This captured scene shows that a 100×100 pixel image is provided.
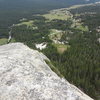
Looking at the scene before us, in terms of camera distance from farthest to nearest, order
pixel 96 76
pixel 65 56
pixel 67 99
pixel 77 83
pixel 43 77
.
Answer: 1. pixel 65 56
2. pixel 96 76
3. pixel 77 83
4. pixel 43 77
5. pixel 67 99

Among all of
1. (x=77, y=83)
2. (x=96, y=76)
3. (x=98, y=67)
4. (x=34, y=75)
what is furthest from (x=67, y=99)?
(x=98, y=67)

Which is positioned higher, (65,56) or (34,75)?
(34,75)

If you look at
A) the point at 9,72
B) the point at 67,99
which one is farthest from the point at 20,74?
the point at 67,99

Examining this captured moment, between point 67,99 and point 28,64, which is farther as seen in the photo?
point 28,64

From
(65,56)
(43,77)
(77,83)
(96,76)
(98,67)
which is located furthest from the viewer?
(65,56)

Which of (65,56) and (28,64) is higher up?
(28,64)

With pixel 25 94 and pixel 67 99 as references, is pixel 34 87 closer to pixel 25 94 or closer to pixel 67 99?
pixel 25 94

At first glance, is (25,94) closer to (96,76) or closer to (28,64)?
(28,64)

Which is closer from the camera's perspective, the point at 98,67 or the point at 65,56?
the point at 98,67

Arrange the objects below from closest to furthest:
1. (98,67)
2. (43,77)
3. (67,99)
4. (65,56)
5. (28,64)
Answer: (67,99)
(43,77)
(28,64)
(98,67)
(65,56)
